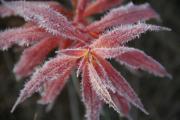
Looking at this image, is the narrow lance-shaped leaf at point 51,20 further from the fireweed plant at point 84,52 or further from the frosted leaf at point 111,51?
the frosted leaf at point 111,51

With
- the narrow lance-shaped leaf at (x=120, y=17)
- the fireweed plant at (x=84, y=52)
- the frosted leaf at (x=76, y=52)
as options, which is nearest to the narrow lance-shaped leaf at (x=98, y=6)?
the fireweed plant at (x=84, y=52)

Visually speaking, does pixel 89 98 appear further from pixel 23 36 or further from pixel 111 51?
pixel 23 36

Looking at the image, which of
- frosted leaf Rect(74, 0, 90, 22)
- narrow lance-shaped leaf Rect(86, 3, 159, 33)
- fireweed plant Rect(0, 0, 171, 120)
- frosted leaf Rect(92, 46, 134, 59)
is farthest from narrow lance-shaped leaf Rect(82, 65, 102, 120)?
frosted leaf Rect(74, 0, 90, 22)

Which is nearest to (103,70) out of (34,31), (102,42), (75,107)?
(102,42)

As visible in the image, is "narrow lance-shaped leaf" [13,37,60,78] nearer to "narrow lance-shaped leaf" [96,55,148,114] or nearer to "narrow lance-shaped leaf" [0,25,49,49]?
"narrow lance-shaped leaf" [0,25,49,49]

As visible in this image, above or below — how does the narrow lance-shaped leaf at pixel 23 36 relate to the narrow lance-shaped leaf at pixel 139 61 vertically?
above

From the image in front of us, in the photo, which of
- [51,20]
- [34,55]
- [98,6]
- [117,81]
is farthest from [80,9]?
[117,81]
